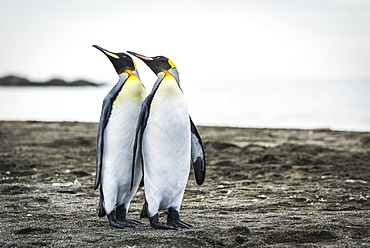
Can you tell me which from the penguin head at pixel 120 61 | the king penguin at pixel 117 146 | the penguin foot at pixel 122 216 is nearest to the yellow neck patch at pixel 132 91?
the king penguin at pixel 117 146

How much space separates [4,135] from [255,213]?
813 cm

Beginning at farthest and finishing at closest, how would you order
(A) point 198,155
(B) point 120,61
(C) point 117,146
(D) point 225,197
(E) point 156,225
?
(D) point 225,197 → (A) point 198,155 → (B) point 120,61 → (C) point 117,146 → (E) point 156,225

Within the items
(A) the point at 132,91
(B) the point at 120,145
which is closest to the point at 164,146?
(B) the point at 120,145

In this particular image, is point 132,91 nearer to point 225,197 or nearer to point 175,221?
point 175,221

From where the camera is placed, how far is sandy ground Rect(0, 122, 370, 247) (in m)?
3.63

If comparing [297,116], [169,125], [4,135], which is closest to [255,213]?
[169,125]

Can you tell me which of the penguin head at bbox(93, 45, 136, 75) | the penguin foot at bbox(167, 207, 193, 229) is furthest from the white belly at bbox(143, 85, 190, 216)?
the penguin head at bbox(93, 45, 136, 75)

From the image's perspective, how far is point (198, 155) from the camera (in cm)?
453

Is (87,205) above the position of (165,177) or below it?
below

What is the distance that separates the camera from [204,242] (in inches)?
137

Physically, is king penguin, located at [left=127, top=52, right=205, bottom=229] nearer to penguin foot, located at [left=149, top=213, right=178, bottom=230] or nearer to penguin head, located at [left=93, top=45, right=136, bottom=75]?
penguin foot, located at [left=149, top=213, right=178, bottom=230]

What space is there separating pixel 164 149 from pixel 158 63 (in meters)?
0.83

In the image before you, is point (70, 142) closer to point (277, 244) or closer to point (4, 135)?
point (4, 135)

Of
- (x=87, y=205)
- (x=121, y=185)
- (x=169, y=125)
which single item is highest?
(x=169, y=125)
